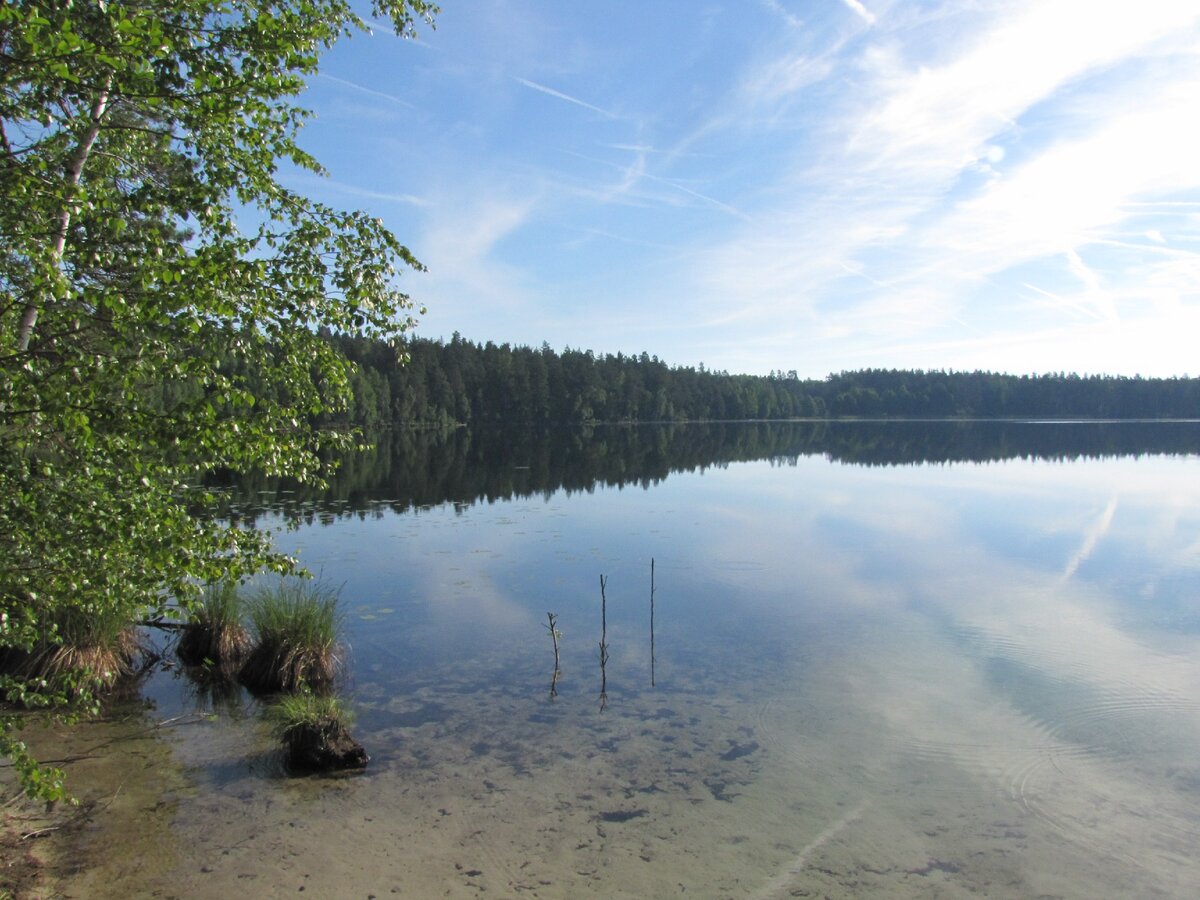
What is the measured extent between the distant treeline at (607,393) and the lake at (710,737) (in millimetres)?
58179

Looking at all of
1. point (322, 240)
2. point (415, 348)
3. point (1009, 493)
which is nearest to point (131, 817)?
point (322, 240)

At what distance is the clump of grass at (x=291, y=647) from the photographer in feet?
37.2

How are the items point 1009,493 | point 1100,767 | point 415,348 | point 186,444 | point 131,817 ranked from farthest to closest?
point 415,348 → point 1009,493 → point 1100,767 → point 131,817 → point 186,444

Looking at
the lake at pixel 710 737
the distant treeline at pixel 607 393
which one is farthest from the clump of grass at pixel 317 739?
the distant treeline at pixel 607 393

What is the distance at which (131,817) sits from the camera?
24.5 feet

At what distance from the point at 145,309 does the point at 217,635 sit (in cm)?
949

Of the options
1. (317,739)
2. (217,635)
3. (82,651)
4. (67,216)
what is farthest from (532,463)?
(67,216)

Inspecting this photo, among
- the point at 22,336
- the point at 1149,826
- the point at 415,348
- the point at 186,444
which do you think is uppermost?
the point at 415,348

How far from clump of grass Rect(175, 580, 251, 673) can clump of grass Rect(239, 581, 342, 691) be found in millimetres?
441

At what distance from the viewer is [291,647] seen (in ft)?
37.9

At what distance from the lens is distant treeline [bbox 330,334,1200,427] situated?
4431 inches

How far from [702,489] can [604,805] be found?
2995cm

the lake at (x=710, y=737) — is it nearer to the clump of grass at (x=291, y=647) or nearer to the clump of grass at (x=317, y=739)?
the clump of grass at (x=317, y=739)

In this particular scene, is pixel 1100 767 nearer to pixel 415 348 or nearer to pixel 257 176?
pixel 257 176
